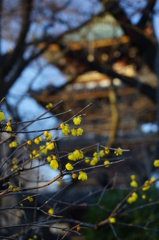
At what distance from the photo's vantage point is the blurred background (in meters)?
8.51

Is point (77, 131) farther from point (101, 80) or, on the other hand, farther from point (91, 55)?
point (101, 80)

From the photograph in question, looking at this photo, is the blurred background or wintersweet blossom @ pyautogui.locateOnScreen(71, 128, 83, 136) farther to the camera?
the blurred background

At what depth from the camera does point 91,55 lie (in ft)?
34.0

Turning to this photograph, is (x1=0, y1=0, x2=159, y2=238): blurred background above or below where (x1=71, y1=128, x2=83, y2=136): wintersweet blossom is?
above

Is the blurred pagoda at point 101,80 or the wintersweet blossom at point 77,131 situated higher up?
the blurred pagoda at point 101,80

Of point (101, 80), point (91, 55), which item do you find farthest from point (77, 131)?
point (101, 80)

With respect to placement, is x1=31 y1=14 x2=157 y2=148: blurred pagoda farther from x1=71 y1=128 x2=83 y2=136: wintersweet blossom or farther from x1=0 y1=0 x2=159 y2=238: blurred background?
x1=71 y1=128 x2=83 y2=136: wintersweet blossom

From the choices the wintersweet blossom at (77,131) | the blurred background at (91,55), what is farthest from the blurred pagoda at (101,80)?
the wintersweet blossom at (77,131)

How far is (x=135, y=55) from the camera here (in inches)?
460

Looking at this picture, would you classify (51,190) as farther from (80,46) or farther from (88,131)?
(88,131)

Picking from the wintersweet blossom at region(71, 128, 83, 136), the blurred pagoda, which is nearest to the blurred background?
the blurred pagoda

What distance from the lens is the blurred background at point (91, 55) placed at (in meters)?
8.51

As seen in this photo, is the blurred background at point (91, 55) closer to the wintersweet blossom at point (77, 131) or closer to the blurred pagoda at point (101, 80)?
the blurred pagoda at point (101, 80)

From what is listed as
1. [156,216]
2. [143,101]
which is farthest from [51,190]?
[143,101]
